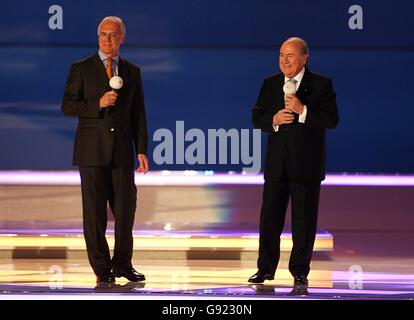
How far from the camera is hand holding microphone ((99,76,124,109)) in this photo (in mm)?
4953

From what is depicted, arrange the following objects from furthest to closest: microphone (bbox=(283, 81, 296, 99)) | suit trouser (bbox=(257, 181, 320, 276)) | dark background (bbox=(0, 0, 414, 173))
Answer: dark background (bbox=(0, 0, 414, 173)) → suit trouser (bbox=(257, 181, 320, 276)) → microphone (bbox=(283, 81, 296, 99))

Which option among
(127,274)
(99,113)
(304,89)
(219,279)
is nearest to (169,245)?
(219,279)

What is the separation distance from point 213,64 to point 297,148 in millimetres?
2902

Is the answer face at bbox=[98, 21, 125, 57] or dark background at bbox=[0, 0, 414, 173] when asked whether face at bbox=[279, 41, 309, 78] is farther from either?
dark background at bbox=[0, 0, 414, 173]

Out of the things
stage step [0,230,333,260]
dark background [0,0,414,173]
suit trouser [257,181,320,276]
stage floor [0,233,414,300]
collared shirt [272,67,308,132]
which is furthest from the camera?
dark background [0,0,414,173]

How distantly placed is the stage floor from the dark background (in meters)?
1.24

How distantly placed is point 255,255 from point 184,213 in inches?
57.2

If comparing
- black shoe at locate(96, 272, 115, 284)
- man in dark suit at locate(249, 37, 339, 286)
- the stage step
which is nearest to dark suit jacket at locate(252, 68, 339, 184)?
man in dark suit at locate(249, 37, 339, 286)

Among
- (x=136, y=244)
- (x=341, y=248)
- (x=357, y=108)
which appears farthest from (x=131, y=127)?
(x=357, y=108)

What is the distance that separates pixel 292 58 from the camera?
16.4 feet

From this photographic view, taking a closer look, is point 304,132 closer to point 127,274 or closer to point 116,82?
point 116,82

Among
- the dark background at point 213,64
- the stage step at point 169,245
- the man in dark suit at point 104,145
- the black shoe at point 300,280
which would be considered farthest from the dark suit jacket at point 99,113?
the dark background at point 213,64

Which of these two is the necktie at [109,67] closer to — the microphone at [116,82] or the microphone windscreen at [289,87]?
the microphone at [116,82]

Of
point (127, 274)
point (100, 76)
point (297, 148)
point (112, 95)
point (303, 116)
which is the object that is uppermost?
point (100, 76)
